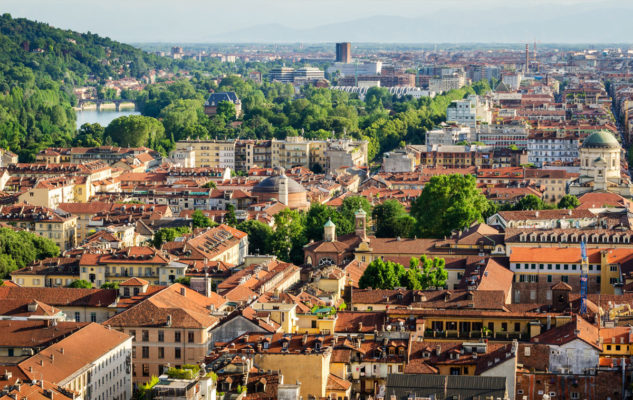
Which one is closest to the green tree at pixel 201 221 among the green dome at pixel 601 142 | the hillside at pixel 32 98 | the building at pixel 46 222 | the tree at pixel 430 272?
the building at pixel 46 222

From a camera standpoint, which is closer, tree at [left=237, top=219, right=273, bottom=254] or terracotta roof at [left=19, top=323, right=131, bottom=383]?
terracotta roof at [left=19, top=323, right=131, bottom=383]

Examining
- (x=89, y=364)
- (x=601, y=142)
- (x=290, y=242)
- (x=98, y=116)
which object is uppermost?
(x=601, y=142)

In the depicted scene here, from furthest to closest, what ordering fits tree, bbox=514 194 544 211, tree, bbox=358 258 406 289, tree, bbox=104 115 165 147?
tree, bbox=104 115 165 147 < tree, bbox=514 194 544 211 < tree, bbox=358 258 406 289

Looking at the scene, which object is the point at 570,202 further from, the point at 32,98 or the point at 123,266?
the point at 32,98

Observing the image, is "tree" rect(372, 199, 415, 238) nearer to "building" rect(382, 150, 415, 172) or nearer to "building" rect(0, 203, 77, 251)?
"building" rect(0, 203, 77, 251)

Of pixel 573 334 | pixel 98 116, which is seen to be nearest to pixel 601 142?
pixel 573 334

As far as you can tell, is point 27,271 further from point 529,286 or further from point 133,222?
point 529,286

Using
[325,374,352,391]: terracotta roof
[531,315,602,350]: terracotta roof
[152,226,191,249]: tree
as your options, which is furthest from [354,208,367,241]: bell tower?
[325,374,352,391]: terracotta roof
